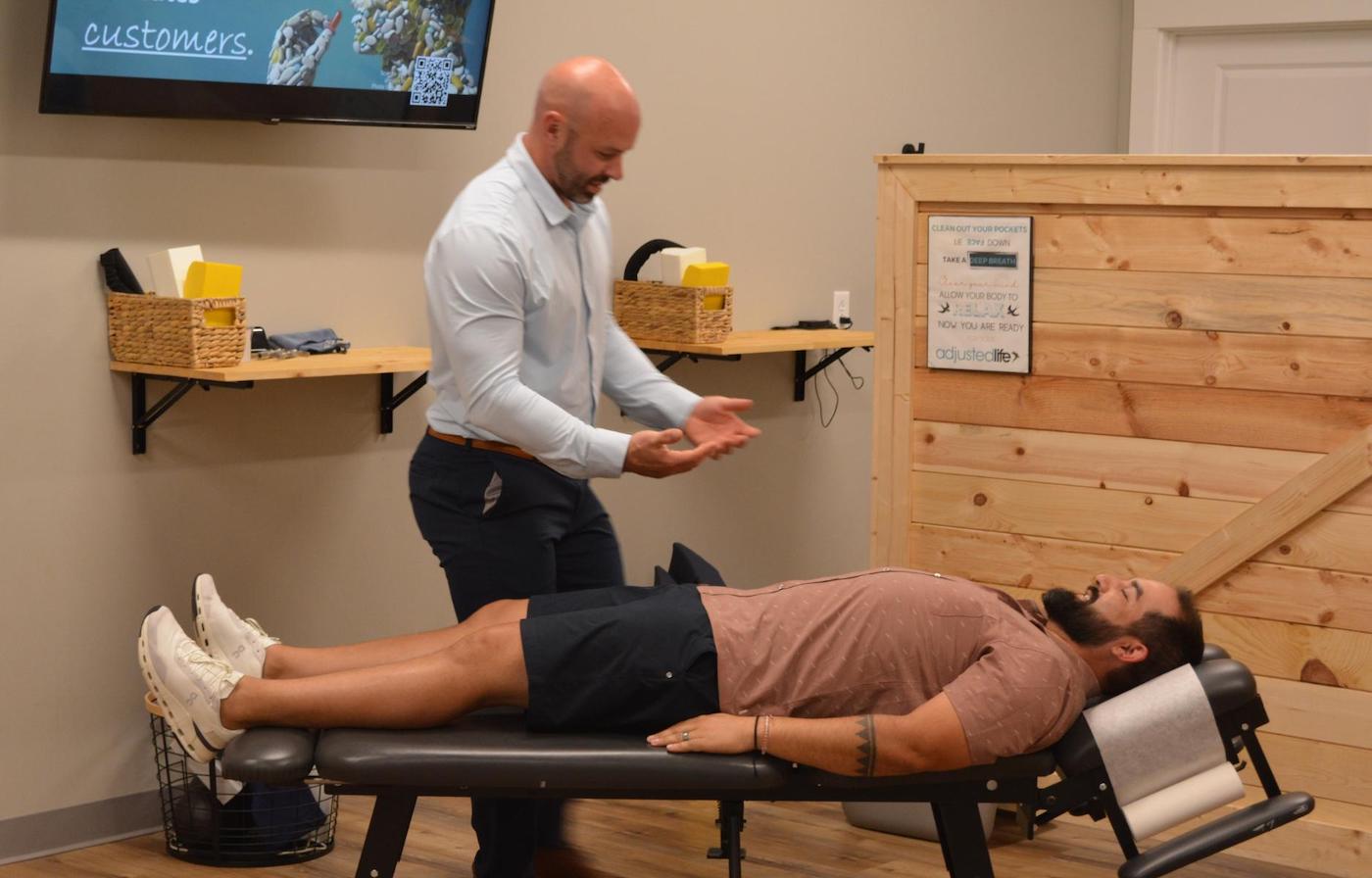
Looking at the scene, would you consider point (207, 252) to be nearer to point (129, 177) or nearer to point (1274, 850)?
point (129, 177)

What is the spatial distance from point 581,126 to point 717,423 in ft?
1.74

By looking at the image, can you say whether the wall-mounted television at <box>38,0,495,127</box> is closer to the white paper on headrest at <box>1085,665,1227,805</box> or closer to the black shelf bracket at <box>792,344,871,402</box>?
the black shelf bracket at <box>792,344,871,402</box>

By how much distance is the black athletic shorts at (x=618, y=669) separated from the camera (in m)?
2.33

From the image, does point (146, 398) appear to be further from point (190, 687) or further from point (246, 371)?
point (190, 687)

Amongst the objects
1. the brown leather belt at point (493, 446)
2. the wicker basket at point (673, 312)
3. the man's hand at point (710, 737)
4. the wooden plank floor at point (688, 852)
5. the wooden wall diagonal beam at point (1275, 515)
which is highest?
the wicker basket at point (673, 312)

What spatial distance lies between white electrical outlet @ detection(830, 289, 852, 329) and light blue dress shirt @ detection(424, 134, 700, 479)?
6.06ft

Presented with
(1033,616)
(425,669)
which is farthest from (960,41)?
(425,669)

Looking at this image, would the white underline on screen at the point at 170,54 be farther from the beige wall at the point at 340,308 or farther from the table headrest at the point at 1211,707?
the table headrest at the point at 1211,707

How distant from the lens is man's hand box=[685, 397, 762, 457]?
2613 mm

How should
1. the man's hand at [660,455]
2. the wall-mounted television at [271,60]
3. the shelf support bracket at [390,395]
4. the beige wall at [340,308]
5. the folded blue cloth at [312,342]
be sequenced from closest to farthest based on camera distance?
1. the man's hand at [660,455]
2. the wall-mounted television at [271,60]
3. the beige wall at [340,308]
4. the folded blue cloth at [312,342]
5. the shelf support bracket at [390,395]

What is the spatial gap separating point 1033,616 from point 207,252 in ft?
5.81

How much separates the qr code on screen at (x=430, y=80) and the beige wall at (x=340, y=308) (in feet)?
0.52

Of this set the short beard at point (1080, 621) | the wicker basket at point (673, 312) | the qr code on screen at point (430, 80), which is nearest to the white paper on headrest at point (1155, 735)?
the short beard at point (1080, 621)

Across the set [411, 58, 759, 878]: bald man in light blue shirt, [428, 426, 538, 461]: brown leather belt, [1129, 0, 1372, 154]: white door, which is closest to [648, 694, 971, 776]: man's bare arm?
[411, 58, 759, 878]: bald man in light blue shirt
